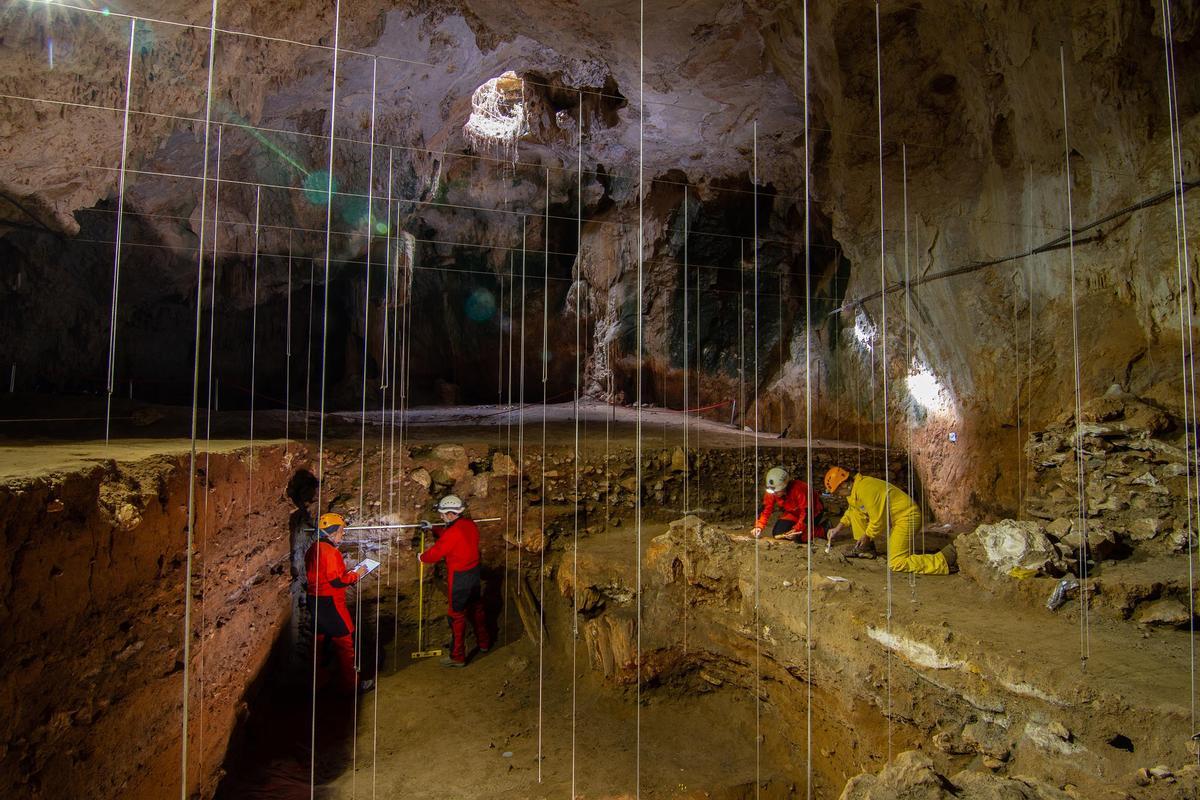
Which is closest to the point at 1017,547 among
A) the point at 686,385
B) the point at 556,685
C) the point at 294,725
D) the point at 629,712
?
the point at 629,712

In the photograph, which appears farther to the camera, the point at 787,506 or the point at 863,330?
the point at 863,330

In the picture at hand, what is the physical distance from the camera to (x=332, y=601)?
6.12 m

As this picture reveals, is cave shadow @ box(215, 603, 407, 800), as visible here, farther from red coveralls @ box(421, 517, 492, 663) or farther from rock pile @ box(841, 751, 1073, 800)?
rock pile @ box(841, 751, 1073, 800)

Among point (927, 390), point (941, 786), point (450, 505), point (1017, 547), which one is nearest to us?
point (941, 786)

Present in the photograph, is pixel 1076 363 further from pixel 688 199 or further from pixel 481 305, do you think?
pixel 481 305

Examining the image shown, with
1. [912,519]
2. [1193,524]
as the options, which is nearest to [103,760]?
[912,519]

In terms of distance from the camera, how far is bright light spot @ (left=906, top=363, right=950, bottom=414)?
848 cm

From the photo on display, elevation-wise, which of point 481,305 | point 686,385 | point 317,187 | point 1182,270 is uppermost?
point 317,187

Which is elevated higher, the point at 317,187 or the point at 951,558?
the point at 317,187

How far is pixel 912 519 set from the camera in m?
5.43

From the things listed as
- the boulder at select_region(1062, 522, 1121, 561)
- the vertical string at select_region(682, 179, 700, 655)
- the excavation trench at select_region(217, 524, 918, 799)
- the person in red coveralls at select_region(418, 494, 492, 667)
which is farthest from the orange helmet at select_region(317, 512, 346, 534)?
the boulder at select_region(1062, 522, 1121, 561)

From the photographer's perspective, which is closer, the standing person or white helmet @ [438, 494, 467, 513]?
the standing person

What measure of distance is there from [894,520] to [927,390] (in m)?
4.17

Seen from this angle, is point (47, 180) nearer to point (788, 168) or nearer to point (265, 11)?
point (265, 11)
